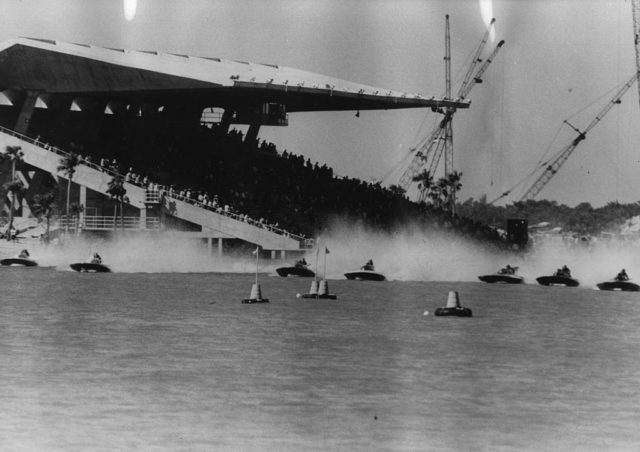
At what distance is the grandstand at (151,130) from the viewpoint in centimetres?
13125

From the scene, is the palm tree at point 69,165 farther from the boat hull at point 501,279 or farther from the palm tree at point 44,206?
the boat hull at point 501,279

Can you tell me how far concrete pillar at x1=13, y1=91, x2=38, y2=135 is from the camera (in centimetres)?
14025

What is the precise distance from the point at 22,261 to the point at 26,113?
28744 mm

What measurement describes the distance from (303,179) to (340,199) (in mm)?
6493

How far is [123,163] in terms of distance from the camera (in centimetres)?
14088

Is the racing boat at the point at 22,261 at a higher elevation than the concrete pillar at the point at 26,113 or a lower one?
lower

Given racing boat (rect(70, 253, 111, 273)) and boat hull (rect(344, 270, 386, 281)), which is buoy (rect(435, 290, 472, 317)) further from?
racing boat (rect(70, 253, 111, 273))

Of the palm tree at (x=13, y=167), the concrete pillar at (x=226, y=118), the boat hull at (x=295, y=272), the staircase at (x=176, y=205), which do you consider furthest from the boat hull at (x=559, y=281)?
the concrete pillar at (x=226, y=118)

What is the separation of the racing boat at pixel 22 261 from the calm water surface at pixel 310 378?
4311 cm

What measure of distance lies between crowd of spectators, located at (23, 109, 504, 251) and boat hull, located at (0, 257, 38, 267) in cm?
1742

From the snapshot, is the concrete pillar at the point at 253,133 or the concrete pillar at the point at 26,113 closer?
the concrete pillar at the point at 26,113

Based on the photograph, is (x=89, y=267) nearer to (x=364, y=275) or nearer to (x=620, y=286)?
(x=364, y=275)

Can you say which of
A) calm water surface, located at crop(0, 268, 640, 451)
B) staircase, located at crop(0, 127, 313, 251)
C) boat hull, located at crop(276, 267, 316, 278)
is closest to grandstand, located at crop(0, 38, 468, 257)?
staircase, located at crop(0, 127, 313, 251)

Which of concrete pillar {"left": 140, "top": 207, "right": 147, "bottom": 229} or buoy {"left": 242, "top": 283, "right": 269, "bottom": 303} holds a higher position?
concrete pillar {"left": 140, "top": 207, "right": 147, "bottom": 229}
